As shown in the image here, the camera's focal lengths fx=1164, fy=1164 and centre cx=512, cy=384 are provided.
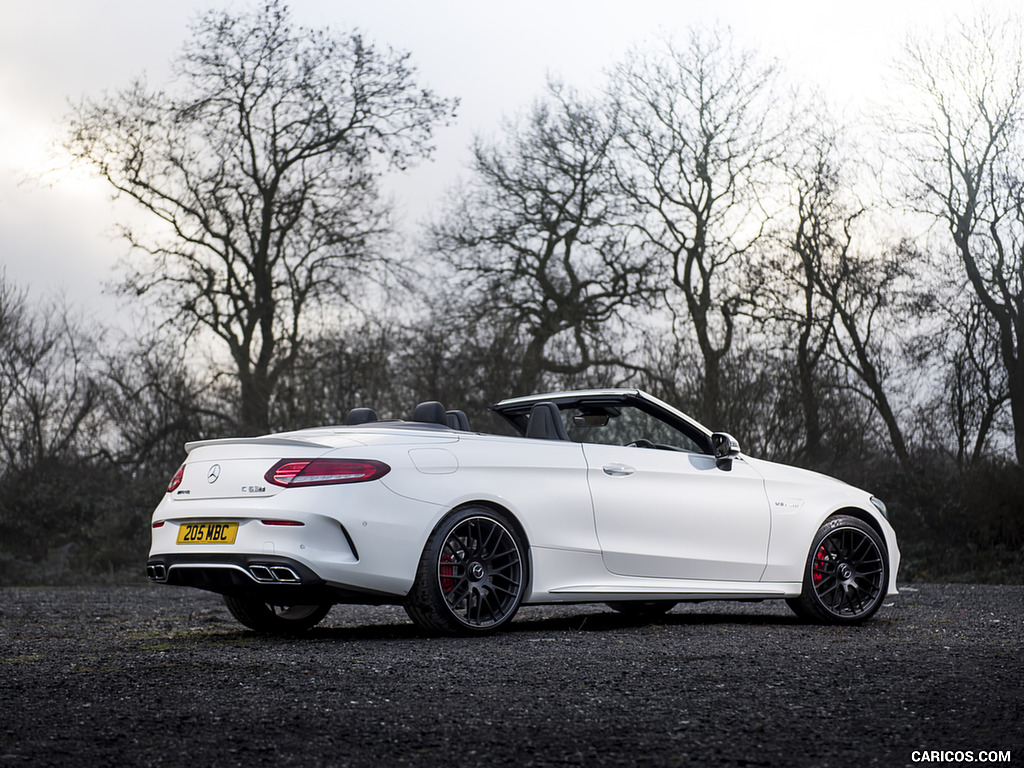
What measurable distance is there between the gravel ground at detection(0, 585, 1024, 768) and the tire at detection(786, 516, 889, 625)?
2.07 feet

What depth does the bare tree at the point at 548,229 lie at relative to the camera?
27.4 metres

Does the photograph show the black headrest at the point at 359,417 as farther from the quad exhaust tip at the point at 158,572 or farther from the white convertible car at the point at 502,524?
the quad exhaust tip at the point at 158,572

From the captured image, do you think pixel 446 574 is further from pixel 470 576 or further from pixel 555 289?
pixel 555 289

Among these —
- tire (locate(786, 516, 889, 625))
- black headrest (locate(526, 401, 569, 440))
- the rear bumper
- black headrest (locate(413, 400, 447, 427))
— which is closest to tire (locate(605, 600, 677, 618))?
tire (locate(786, 516, 889, 625))

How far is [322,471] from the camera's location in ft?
20.6

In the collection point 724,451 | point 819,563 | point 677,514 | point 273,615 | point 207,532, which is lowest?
point 273,615

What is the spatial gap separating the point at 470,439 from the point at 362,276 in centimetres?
1992

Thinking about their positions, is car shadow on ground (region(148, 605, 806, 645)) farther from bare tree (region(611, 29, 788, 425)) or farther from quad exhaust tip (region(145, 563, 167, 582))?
bare tree (region(611, 29, 788, 425))

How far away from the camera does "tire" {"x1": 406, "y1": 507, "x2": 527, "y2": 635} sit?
6.39 meters

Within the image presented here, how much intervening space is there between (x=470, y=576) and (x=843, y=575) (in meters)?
2.95

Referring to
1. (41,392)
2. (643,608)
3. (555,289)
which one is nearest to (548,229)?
(555,289)

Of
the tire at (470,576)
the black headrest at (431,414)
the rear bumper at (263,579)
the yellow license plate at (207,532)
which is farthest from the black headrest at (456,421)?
the yellow license plate at (207,532)

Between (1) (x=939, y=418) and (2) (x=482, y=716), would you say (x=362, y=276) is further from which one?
(2) (x=482, y=716)

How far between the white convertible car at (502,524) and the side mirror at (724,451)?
0.04 ft
